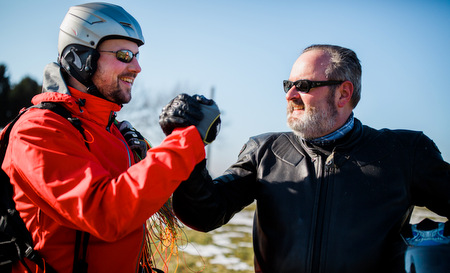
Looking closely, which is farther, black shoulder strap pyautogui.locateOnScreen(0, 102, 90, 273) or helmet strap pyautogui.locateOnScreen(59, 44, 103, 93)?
helmet strap pyautogui.locateOnScreen(59, 44, 103, 93)

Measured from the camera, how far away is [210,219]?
7.80 feet

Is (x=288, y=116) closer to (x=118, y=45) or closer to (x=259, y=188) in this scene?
(x=259, y=188)

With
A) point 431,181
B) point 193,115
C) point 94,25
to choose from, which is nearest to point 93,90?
point 94,25

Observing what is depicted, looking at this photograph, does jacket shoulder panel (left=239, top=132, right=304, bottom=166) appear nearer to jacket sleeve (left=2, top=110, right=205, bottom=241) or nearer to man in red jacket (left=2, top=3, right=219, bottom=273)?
man in red jacket (left=2, top=3, right=219, bottom=273)

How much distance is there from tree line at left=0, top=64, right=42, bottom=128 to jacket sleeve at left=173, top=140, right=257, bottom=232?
21919mm

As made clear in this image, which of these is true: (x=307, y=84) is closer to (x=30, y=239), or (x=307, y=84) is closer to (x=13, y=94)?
(x=30, y=239)

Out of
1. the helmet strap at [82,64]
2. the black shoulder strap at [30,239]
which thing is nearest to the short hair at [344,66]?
the helmet strap at [82,64]

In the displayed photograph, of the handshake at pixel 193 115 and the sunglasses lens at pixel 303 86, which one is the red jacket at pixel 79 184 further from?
the sunglasses lens at pixel 303 86

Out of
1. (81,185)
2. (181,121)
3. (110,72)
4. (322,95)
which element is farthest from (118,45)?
(322,95)

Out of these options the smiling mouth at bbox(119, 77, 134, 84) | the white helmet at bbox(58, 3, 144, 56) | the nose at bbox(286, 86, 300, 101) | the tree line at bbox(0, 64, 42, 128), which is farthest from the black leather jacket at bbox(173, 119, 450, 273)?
the tree line at bbox(0, 64, 42, 128)

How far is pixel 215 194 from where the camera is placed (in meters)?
2.34

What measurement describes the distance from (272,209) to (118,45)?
154cm

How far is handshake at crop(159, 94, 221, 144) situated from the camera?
6.50 ft

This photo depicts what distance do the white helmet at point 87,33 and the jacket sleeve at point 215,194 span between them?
969 mm
